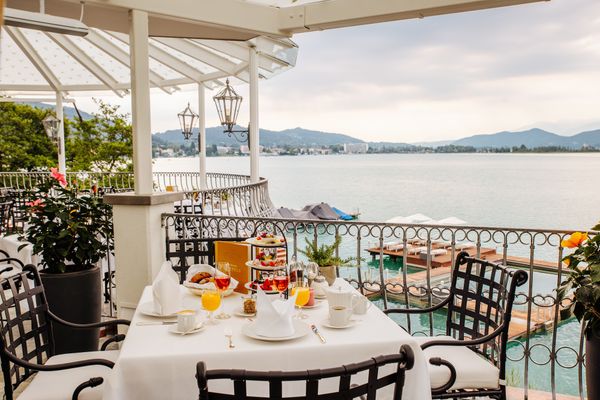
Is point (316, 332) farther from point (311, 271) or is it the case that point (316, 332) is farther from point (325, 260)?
point (325, 260)

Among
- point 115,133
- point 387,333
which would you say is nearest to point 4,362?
point 387,333

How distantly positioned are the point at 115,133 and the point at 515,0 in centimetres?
1680

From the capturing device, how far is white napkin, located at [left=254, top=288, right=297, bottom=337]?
2.07m

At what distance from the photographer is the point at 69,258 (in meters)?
4.09

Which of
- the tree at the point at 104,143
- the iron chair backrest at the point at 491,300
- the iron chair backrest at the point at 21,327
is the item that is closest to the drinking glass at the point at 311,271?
the iron chair backrest at the point at 491,300

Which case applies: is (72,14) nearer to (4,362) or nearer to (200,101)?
(4,362)

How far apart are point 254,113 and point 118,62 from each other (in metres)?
3.82

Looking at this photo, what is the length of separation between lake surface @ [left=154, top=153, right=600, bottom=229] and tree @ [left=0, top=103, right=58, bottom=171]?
15.6ft

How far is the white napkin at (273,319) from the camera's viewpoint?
81.6 inches

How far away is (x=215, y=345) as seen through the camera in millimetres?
2023

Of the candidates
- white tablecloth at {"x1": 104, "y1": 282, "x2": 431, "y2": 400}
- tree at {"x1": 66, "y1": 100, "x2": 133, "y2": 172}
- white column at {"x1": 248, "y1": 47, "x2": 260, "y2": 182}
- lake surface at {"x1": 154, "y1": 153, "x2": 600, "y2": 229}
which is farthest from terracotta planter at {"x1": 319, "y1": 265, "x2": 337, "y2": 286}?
lake surface at {"x1": 154, "y1": 153, "x2": 600, "y2": 229}

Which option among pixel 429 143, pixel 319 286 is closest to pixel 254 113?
pixel 319 286

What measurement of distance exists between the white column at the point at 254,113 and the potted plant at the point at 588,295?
5.60 metres

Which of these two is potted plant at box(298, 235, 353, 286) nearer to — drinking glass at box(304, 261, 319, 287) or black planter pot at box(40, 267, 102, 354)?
drinking glass at box(304, 261, 319, 287)
